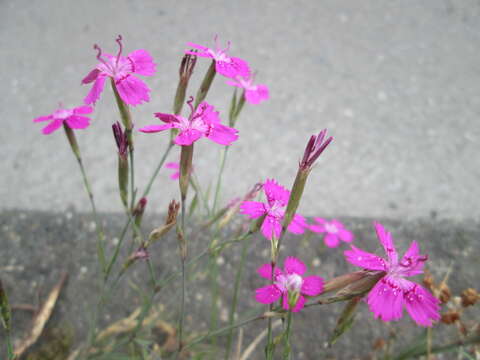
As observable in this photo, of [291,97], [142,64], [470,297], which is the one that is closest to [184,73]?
[142,64]

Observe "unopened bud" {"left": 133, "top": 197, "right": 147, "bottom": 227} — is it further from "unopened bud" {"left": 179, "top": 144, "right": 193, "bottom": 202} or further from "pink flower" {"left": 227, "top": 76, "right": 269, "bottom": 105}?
"pink flower" {"left": 227, "top": 76, "right": 269, "bottom": 105}

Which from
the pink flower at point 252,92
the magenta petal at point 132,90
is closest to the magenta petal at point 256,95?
the pink flower at point 252,92

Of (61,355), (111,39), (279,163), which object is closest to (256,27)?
(111,39)

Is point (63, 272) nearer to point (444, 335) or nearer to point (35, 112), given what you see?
point (35, 112)

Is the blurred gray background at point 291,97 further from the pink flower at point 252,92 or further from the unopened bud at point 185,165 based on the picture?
the unopened bud at point 185,165

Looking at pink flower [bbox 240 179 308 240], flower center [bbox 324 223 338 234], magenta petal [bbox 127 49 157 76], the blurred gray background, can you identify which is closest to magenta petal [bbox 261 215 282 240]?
pink flower [bbox 240 179 308 240]

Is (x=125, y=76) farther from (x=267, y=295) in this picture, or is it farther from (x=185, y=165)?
(x=267, y=295)

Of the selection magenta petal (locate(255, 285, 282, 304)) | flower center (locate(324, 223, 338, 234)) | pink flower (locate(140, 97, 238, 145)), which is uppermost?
pink flower (locate(140, 97, 238, 145))
